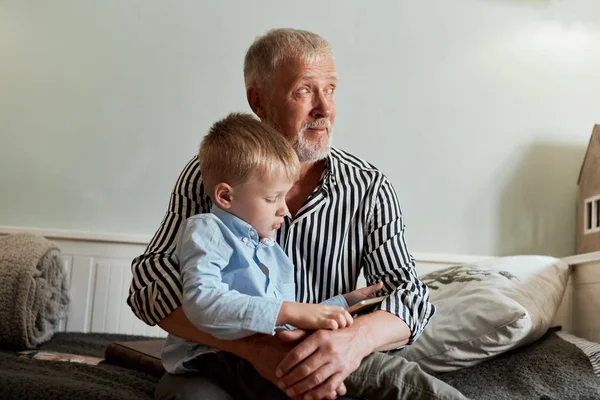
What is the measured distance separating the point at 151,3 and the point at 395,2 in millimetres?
895

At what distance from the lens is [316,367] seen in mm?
1146

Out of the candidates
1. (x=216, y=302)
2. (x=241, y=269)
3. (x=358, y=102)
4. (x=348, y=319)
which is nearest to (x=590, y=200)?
(x=358, y=102)

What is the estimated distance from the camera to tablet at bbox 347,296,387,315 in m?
1.30

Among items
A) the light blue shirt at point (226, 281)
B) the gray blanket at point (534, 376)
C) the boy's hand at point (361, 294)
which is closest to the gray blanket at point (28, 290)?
the light blue shirt at point (226, 281)

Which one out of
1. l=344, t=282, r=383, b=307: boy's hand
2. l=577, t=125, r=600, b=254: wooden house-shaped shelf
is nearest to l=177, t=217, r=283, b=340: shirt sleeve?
l=344, t=282, r=383, b=307: boy's hand

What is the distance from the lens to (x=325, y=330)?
3.84ft

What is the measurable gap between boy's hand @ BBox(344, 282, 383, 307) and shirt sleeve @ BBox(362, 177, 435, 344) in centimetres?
4

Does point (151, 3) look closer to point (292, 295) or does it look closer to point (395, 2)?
point (395, 2)

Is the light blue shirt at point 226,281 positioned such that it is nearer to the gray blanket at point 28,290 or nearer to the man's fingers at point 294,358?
the man's fingers at point 294,358

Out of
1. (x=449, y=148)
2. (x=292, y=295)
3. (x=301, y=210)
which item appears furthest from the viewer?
(x=449, y=148)

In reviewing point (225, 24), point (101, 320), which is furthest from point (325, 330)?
point (225, 24)

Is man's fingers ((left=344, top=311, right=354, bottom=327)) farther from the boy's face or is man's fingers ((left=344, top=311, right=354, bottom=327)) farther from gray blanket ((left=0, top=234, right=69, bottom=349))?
gray blanket ((left=0, top=234, right=69, bottom=349))

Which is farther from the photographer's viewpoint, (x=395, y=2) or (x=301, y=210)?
(x=395, y=2)

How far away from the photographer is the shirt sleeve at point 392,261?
1385mm
